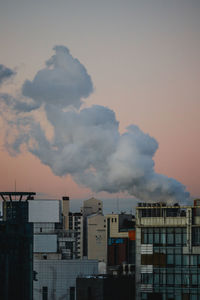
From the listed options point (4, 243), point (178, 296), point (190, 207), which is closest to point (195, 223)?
point (190, 207)

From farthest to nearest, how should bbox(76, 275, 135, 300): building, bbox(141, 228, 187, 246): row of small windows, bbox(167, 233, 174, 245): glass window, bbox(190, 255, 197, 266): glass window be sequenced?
bbox(76, 275, 135, 300): building → bbox(167, 233, 174, 245): glass window → bbox(141, 228, 187, 246): row of small windows → bbox(190, 255, 197, 266): glass window

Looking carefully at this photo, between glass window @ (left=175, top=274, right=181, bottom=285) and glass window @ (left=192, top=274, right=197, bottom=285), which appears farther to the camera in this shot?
glass window @ (left=192, top=274, right=197, bottom=285)

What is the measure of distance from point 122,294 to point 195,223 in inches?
2400

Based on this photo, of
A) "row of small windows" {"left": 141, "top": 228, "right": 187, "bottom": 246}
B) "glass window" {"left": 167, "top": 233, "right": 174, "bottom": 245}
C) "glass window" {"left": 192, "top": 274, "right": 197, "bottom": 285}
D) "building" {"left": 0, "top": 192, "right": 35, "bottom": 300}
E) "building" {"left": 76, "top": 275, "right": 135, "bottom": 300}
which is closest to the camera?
"glass window" {"left": 192, "top": 274, "right": 197, "bottom": 285}

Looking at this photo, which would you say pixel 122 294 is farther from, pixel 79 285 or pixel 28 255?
pixel 28 255

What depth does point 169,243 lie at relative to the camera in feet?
398

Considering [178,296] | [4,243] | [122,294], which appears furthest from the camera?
[122,294]

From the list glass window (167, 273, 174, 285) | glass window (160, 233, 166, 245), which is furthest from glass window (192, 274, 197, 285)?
glass window (160, 233, 166, 245)

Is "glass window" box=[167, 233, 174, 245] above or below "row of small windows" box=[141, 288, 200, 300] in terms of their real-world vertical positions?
above

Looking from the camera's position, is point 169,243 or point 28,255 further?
point 28,255

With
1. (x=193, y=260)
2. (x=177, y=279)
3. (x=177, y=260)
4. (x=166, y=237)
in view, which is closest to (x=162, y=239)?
(x=166, y=237)

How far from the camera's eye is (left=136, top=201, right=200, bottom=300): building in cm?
12044

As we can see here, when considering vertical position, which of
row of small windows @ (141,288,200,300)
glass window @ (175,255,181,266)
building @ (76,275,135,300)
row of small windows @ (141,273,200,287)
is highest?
glass window @ (175,255,181,266)

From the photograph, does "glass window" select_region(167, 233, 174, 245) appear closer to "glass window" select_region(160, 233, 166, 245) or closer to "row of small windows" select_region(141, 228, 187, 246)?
"row of small windows" select_region(141, 228, 187, 246)
